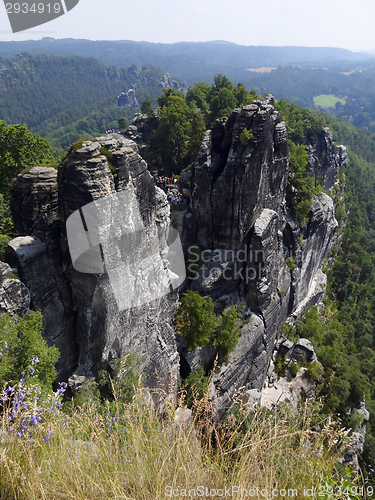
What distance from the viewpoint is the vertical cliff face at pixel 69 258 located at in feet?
53.5

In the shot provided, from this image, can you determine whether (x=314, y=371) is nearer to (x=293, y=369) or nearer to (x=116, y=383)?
(x=293, y=369)

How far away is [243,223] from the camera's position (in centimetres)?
3175

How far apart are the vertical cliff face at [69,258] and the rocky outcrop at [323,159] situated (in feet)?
181

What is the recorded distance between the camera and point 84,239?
1672 centimetres

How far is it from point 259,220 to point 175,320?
14123 millimetres

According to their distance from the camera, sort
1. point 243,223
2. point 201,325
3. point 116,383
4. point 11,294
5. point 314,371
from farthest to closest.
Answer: point 314,371 → point 243,223 → point 201,325 → point 116,383 → point 11,294

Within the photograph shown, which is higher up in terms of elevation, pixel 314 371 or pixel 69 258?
pixel 69 258

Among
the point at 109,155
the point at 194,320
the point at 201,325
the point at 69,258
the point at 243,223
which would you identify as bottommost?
the point at 201,325

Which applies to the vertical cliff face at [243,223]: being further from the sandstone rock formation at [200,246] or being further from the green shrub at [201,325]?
the green shrub at [201,325]

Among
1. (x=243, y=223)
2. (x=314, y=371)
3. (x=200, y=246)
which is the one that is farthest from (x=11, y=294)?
(x=314, y=371)

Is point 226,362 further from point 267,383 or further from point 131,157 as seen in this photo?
point 131,157

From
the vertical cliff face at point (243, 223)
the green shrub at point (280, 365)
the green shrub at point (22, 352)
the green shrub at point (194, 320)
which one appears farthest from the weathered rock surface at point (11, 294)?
the green shrub at point (280, 365)

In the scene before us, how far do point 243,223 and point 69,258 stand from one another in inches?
758

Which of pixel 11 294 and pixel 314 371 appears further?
pixel 314 371
